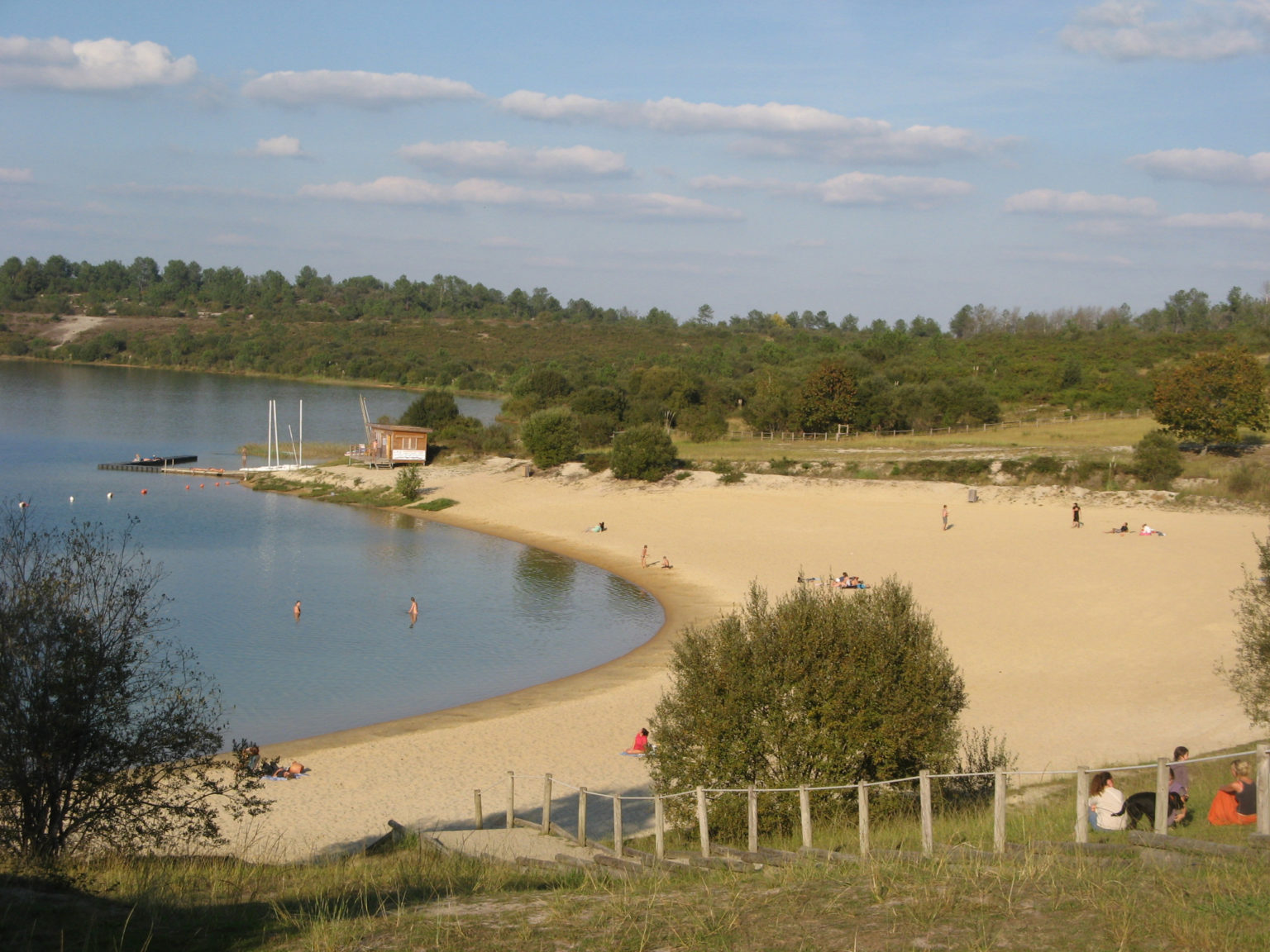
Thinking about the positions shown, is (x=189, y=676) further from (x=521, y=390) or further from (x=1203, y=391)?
(x=521, y=390)

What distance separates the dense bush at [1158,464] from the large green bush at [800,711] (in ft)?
127

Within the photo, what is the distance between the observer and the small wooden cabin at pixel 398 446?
59.4 meters

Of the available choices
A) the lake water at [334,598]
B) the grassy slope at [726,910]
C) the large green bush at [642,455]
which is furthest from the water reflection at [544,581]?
the grassy slope at [726,910]

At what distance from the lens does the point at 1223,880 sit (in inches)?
272

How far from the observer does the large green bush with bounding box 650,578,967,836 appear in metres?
12.0

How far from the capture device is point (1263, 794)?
780cm

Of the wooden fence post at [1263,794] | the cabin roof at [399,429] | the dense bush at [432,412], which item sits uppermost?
the dense bush at [432,412]

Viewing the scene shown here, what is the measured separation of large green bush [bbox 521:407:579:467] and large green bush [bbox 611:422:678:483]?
4.13 metres

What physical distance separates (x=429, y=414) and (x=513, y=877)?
2323 inches

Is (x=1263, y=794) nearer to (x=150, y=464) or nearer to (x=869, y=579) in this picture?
(x=869, y=579)

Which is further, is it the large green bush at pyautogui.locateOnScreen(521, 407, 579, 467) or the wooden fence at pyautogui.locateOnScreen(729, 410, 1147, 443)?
the wooden fence at pyautogui.locateOnScreen(729, 410, 1147, 443)

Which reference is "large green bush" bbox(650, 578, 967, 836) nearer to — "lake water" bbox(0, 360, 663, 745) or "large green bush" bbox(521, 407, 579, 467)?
"lake water" bbox(0, 360, 663, 745)

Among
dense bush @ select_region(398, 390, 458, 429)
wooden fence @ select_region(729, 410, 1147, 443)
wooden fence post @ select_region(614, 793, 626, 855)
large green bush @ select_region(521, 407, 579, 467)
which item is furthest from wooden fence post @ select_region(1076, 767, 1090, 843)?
dense bush @ select_region(398, 390, 458, 429)

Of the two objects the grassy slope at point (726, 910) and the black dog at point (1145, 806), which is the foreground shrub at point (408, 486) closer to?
the grassy slope at point (726, 910)
